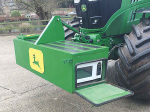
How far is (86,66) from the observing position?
1993 millimetres

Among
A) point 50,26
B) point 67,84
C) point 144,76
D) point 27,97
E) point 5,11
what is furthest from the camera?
point 5,11

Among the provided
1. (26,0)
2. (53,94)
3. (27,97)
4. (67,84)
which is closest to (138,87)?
(67,84)

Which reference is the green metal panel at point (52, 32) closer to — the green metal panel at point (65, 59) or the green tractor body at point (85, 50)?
the green tractor body at point (85, 50)

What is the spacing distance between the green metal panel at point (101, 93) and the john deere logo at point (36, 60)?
716mm

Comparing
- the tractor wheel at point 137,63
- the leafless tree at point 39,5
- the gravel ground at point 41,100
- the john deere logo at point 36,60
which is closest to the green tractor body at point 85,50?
the john deere logo at point 36,60

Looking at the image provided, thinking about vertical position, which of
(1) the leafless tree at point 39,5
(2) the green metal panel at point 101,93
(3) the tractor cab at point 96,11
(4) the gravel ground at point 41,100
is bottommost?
(4) the gravel ground at point 41,100

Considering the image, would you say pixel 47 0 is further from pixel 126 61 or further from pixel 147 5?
pixel 126 61

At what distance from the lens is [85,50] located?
1.98m

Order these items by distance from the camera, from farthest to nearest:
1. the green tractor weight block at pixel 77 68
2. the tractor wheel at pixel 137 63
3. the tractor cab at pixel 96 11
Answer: the tractor cab at pixel 96 11 → the tractor wheel at pixel 137 63 → the green tractor weight block at pixel 77 68

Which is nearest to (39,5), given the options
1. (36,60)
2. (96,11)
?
(96,11)

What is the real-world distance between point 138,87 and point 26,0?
12323 mm

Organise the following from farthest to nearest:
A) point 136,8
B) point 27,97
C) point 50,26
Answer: point 27,97, point 136,8, point 50,26

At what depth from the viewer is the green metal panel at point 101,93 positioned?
1705 millimetres

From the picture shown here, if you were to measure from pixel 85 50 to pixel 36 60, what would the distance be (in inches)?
32.7
